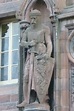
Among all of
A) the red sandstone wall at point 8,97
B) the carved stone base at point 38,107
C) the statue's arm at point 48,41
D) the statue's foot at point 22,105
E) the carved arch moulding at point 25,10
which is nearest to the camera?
the carved stone base at point 38,107

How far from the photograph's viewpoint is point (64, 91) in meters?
13.9

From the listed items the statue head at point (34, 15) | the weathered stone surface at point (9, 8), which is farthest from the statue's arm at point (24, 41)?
the weathered stone surface at point (9, 8)

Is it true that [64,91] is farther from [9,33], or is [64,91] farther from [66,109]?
[9,33]

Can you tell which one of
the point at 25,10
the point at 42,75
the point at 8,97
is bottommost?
the point at 8,97

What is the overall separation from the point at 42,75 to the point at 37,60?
293 millimetres

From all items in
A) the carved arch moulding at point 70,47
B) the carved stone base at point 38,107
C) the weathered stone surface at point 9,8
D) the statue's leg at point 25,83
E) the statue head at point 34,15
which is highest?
the weathered stone surface at point 9,8

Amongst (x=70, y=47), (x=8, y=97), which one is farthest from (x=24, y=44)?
(x=8, y=97)

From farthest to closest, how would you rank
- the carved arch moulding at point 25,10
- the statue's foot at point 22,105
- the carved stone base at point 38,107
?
1. the carved arch moulding at point 25,10
2. the statue's foot at point 22,105
3. the carved stone base at point 38,107

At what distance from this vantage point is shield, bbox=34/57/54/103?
1379 centimetres

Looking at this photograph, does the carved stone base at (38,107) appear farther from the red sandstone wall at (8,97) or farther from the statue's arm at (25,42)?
the statue's arm at (25,42)

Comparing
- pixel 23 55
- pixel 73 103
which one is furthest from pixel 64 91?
pixel 23 55

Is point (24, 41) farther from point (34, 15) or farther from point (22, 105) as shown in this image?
point (22, 105)

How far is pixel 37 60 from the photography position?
13.9 meters

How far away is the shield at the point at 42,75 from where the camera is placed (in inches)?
543
